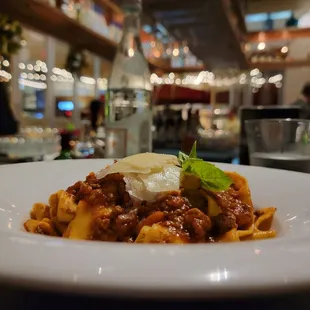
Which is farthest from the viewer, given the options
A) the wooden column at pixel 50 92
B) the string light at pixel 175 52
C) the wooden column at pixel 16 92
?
the wooden column at pixel 50 92

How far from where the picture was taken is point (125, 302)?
0.24 meters

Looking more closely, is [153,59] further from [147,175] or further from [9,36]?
[147,175]

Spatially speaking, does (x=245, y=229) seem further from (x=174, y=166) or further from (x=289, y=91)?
(x=289, y=91)

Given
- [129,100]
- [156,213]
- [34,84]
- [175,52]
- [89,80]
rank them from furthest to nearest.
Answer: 1. [89,80]
2. [34,84]
3. [175,52]
4. [129,100]
5. [156,213]

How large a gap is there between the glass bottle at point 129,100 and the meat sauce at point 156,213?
1.90ft

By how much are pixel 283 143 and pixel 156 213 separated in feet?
1.95

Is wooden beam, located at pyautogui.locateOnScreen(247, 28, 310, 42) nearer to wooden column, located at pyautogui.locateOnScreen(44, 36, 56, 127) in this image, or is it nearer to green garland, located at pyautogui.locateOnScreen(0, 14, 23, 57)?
green garland, located at pyautogui.locateOnScreen(0, 14, 23, 57)

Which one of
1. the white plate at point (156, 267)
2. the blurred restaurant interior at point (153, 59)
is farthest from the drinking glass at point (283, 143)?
the white plate at point (156, 267)

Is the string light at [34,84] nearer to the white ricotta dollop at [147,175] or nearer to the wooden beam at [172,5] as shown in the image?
the wooden beam at [172,5]

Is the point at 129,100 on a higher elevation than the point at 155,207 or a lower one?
higher

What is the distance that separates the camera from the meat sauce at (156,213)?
48 centimetres

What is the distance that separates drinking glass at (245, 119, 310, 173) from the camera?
0.97 metres

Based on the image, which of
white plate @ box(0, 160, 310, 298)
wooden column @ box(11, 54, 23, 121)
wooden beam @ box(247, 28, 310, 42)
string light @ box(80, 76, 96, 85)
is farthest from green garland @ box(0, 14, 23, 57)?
string light @ box(80, 76, 96, 85)

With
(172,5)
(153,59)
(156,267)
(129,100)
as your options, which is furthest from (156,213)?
(153,59)
